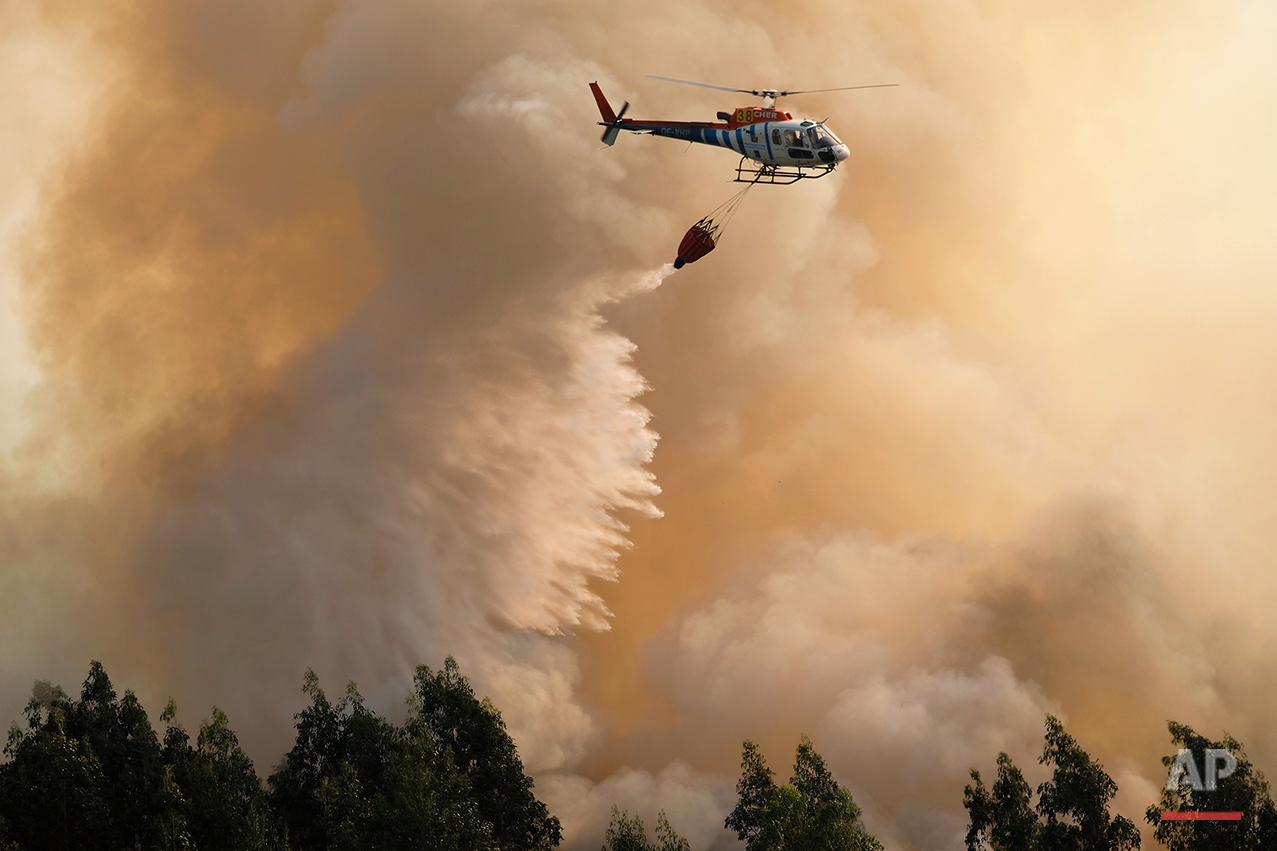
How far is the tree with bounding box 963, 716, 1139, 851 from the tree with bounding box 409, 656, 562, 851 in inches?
910

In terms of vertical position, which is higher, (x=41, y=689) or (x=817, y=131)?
(x=817, y=131)

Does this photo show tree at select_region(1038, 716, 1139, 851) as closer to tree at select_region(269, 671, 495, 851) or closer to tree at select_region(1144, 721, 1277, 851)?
tree at select_region(1144, 721, 1277, 851)

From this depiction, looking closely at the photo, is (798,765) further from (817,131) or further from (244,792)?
(817,131)

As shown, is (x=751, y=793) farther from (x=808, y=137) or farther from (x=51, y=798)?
(x=808, y=137)

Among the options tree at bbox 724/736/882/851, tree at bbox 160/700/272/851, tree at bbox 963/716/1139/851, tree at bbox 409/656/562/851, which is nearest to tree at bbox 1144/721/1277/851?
tree at bbox 963/716/1139/851

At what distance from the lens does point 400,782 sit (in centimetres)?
4834

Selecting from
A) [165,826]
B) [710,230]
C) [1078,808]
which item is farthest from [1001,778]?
[165,826]

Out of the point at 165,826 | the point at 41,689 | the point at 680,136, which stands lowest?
the point at 165,826

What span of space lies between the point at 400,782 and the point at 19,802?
18502 mm

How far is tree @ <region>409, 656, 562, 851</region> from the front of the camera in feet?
178

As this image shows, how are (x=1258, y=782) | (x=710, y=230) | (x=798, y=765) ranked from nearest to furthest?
(x=1258, y=782) → (x=798, y=765) → (x=710, y=230)

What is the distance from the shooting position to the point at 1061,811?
47438mm

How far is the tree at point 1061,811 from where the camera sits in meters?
46.8

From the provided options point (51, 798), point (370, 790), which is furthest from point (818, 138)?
point (51, 798)
